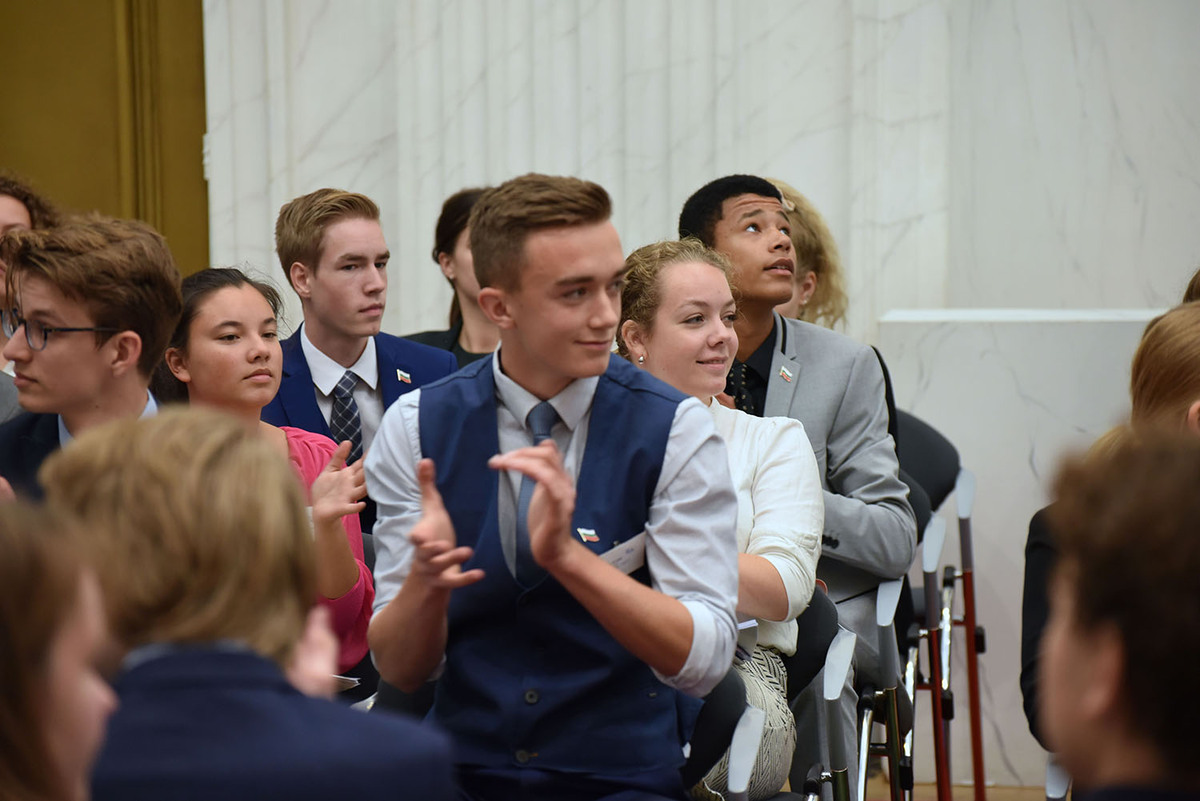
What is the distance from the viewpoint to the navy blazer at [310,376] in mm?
3117

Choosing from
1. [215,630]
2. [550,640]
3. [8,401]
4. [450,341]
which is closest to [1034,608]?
[550,640]

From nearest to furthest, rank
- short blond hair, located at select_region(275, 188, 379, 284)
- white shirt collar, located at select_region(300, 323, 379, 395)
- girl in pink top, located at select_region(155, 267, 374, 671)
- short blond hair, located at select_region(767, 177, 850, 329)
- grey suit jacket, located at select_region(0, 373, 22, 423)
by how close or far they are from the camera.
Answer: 1. girl in pink top, located at select_region(155, 267, 374, 671)
2. grey suit jacket, located at select_region(0, 373, 22, 423)
3. white shirt collar, located at select_region(300, 323, 379, 395)
4. short blond hair, located at select_region(275, 188, 379, 284)
5. short blond hair, located at select_region(767, 177, 850, 329)

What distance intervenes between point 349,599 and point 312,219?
135cm

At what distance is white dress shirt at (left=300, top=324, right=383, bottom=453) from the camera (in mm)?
3201

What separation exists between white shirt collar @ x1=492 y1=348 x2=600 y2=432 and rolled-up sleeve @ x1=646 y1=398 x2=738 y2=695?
138mm

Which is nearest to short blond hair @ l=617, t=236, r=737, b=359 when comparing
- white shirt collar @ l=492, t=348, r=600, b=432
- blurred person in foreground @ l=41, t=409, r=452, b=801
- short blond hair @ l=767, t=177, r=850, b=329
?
white shirt collar @ l=492, t=348, r=600, b=432

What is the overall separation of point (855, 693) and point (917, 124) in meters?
2.35

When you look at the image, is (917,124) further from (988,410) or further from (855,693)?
(855,693)

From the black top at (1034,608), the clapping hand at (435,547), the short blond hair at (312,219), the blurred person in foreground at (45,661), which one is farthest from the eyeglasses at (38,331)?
the black top at (1034,608)

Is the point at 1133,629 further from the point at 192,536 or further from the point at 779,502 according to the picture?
the point at 779,502

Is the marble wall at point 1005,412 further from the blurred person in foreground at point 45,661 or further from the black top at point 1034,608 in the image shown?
the blurred person in foreground at point 45,661

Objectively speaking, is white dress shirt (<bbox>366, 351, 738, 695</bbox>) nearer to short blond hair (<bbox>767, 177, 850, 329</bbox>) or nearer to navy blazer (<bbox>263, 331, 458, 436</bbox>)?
navy blazer (<bbox>263, 331, 458, 436</bbox>)

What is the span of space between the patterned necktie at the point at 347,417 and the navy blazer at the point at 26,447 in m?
0.80

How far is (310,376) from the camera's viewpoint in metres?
3.21
